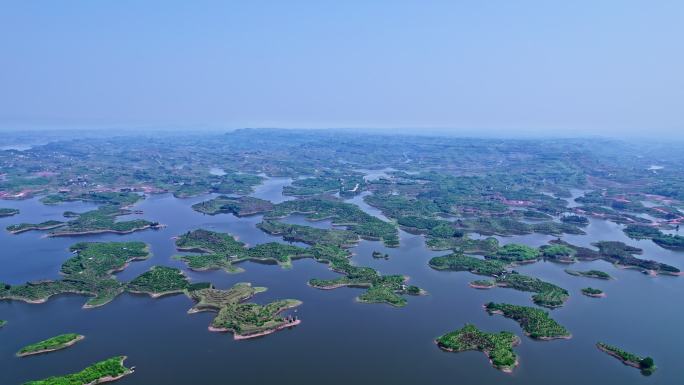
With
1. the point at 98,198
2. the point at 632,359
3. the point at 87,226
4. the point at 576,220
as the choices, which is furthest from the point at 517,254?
the point at 98,198

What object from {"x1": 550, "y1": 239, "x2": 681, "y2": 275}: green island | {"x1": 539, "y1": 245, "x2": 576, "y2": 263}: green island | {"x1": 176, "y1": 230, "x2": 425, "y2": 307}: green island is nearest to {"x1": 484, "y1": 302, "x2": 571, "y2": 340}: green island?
{"x1": 176, "y1": 230, "x2": 425, "y2": 307}: green island

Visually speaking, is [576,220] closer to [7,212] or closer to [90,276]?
[90,276]

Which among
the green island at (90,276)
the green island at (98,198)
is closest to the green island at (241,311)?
the green island at (90,276)

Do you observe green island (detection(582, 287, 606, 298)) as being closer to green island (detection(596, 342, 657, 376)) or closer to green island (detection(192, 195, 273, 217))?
green island (detection(596, 342, 657, 376))

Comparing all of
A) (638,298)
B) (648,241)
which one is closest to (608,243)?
(648,241)

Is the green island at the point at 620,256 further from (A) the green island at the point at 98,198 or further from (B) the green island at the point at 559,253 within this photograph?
(A) the green island at the point at 98,198
